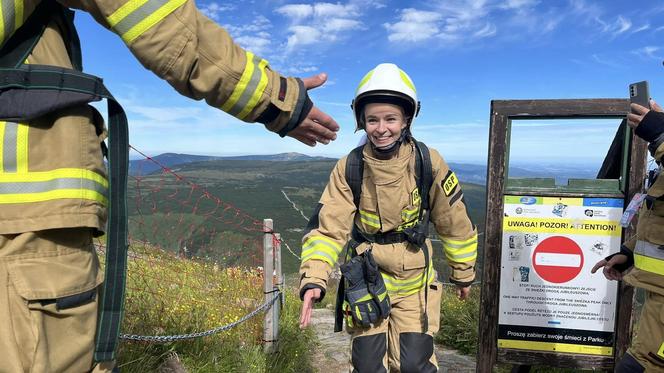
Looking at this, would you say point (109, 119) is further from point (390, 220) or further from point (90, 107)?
point (390, 220)

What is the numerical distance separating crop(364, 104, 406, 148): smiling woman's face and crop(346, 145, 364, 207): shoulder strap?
187 millimetres

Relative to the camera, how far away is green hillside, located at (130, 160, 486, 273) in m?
5.07

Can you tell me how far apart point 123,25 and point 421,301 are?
2.49m

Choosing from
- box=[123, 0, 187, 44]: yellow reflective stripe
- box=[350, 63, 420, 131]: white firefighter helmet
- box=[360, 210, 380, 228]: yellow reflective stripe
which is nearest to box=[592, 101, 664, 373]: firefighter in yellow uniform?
box=[350, 63, 420, 131]: white firefighter helmet

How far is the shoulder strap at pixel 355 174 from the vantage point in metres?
3.04

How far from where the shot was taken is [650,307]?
98.3 inches

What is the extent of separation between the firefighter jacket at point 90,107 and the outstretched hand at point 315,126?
0.08 meters

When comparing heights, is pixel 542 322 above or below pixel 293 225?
above

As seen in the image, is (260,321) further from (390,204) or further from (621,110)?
(621,110)

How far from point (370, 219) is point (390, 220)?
14cm

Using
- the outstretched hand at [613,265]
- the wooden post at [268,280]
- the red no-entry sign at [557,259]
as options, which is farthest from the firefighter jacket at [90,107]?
the wooden post at [268,280]

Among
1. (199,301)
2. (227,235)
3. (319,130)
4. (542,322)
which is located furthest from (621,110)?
(227,235)

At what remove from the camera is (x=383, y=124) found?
294 cm

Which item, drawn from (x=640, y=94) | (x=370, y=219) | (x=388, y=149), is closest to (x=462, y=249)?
(x=370, y=219)
